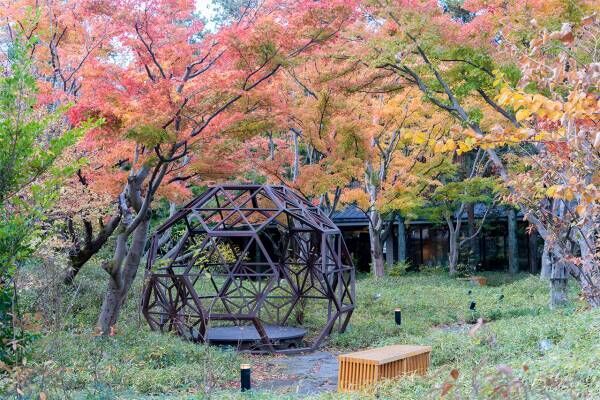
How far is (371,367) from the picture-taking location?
7.38m

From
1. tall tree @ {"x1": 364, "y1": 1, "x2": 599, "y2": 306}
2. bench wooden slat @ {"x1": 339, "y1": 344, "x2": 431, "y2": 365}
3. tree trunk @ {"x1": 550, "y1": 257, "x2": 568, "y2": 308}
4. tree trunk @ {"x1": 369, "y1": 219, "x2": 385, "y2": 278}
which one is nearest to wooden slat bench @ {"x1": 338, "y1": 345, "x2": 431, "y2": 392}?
bench wooden slat @ {"x1": 339, "y1": 344, "x2": 431, "y2": 365}

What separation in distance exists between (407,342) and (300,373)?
1.99 meters

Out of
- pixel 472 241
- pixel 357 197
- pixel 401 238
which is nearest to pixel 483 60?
pixel 357 197

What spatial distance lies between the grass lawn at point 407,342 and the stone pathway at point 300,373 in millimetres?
437

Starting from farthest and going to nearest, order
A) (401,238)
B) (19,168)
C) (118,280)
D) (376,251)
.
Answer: (401,238) < (376,251) < (118,280) < (19,168)

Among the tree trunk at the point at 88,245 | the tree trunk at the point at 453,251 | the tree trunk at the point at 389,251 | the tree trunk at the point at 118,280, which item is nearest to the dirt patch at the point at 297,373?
the tree trunk at the point at 118,280

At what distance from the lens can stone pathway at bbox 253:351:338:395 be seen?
28.3 ft

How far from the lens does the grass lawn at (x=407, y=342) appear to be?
15.5ft

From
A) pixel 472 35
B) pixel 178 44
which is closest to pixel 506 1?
pixel 472 35

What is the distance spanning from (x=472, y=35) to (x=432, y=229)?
1846 centimetres

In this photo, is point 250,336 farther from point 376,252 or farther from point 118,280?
point 376,252

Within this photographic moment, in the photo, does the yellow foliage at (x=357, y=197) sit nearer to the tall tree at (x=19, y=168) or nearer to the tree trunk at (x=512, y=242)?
the tree trunk at (x=512, y=242)

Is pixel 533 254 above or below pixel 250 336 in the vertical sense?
above

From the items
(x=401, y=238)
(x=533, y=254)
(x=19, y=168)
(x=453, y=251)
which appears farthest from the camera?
(x=533, y=254)
